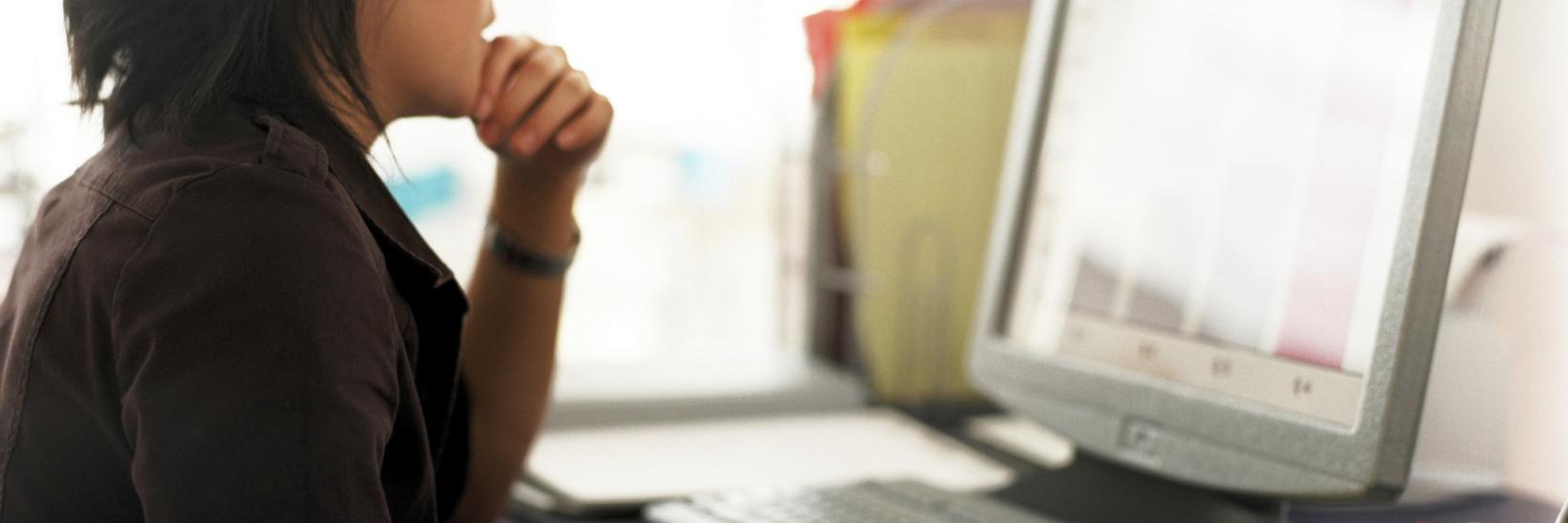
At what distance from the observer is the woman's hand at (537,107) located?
2.78ft

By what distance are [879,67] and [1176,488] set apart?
534mm

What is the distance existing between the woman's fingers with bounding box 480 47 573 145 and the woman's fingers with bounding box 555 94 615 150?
0.09 ft

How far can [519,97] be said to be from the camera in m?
0.85

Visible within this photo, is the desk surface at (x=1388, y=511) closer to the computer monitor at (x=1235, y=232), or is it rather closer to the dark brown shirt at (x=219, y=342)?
the computer monitor at (x=1235, y=232)

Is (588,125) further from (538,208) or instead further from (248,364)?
(248,364)

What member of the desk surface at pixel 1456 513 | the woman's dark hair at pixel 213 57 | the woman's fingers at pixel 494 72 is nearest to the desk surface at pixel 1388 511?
the desk surface at pixel 1456 513

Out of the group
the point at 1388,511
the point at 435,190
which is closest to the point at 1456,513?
the point at 1388,511

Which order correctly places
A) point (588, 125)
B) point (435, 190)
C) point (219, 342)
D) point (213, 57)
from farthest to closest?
point (435, 190)
point (588, 125)
point (213, 57)
point (219, 342)

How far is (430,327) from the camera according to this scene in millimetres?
685

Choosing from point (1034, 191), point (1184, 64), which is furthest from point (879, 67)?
point (1184, 64)

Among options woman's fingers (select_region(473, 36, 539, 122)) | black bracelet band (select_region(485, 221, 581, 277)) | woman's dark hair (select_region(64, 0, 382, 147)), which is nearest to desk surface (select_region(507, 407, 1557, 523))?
black bracelet band (select_region(485, 221, 581, 277))

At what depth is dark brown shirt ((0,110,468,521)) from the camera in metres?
0.50

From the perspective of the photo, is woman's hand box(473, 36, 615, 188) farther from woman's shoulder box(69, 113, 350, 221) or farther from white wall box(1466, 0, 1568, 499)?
white wall box(1466, 0, 1568, 499)

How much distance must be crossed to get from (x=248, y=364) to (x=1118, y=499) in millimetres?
527
